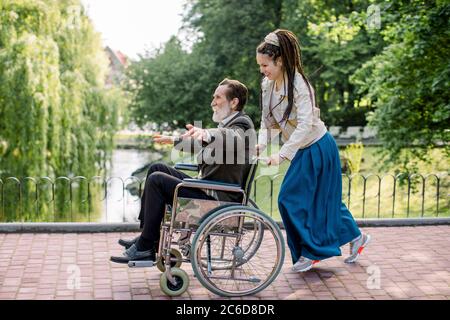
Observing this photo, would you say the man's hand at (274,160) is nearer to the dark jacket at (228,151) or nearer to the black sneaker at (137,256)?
the dark jacket at (228,151)

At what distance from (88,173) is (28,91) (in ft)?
8.89

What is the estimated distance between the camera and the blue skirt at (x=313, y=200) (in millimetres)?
4875

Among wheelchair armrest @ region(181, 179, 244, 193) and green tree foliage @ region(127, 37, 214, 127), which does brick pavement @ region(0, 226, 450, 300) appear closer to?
wheelchair armrest @ region(181, 179, 244, 193)

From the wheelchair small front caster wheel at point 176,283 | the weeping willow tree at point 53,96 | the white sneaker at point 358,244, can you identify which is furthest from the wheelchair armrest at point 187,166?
the weeping willow tree at point 53,96

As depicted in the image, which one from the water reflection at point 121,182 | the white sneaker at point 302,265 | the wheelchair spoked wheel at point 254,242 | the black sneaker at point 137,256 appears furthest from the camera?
the water reflection at point 121,182

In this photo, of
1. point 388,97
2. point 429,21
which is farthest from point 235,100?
point 388,97

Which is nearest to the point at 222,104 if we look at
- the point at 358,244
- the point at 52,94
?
the point at 358,244

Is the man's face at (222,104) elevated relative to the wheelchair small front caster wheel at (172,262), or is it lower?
elevated

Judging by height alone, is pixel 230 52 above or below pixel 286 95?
above

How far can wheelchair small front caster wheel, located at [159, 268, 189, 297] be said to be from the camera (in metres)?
4.40

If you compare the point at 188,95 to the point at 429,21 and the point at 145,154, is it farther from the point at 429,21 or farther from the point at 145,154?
the point at 429,21

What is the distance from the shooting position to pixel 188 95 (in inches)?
1041

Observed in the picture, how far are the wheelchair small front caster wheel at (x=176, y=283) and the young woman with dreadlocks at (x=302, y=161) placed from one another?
35.0 inches

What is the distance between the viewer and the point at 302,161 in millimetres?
4887
